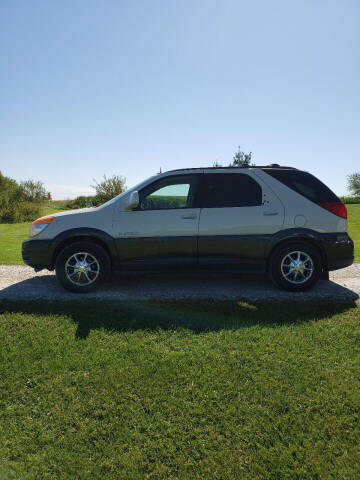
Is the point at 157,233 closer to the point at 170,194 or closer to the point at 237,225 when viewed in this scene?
the point at 170,194

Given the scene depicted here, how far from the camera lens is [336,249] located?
4.77m

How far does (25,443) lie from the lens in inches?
84.5

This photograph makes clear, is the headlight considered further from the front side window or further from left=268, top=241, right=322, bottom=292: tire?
left=268, top=241, right=322, bottom=292: tire

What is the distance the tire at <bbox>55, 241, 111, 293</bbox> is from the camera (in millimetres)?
4781

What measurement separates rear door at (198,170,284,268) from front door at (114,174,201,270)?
179 mm

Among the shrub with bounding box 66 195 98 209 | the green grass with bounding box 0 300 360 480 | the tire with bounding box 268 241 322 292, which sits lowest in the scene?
the green grass with bounding box 0 300 360 480

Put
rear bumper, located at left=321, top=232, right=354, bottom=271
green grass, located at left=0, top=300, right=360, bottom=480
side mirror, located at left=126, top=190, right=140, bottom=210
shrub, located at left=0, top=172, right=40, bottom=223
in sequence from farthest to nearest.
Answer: shrub, located at left=0, top=172, right=40, bottom=223 < rear bumper, located at left=321, top=232, right=354, bottom=271 < side mirror, located at left=126, top=190, right=140, bottom=210 < green grass, located at left=0, top=300, right=360, bottom=480

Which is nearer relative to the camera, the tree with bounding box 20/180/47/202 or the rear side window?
the rear side window

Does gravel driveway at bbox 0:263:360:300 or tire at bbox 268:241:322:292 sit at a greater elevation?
tire at bbox 268:241:322:292

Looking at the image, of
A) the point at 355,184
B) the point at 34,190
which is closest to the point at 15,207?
the point at 34,190

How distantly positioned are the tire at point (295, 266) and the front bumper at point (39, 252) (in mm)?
3536

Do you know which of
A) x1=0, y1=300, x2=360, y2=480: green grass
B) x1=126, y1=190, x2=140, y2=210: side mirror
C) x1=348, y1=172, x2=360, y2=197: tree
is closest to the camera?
x1=0, y1=300, x2=360, y2=480: green grass

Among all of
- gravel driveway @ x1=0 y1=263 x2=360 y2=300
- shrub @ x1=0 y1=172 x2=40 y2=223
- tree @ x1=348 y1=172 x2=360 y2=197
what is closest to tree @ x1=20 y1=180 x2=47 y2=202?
shrub @ x1=0 y1=172 x2=40 y2=223

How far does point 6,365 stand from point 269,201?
13.4 feet
